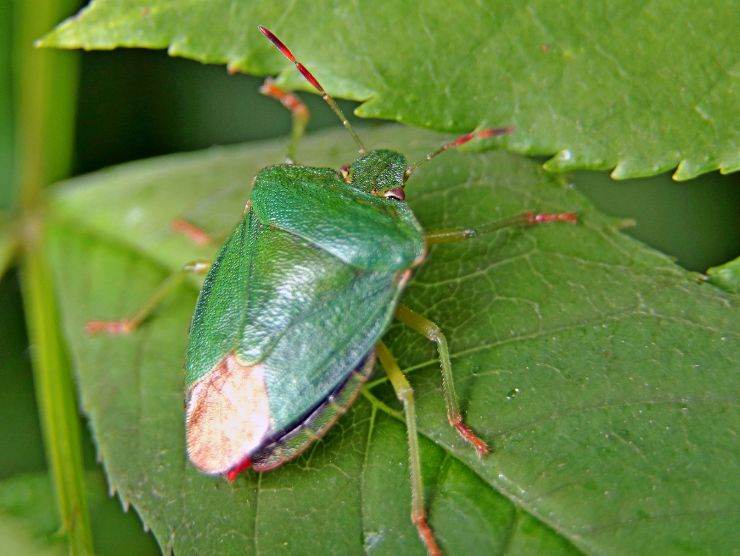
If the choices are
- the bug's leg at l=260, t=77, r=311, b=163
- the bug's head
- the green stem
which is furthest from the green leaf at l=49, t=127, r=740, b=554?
the bug's leg at l=260, t=77, r=311, b=163

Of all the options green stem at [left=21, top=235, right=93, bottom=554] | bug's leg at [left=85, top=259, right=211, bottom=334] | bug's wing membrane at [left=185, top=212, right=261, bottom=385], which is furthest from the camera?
bug's leg at [left=85, top=259, right=211, bottom=334]

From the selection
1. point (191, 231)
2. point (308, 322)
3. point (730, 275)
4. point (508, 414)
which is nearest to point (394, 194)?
point (308, 322)

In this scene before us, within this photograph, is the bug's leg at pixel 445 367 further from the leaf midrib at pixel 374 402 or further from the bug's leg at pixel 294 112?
the bug's leg at pixel 294 112

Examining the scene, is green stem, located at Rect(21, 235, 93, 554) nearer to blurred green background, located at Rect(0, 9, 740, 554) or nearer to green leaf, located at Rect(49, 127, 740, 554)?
green leaf, located at Rect(49, 127, 740, 554)

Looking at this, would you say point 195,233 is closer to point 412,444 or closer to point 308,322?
point 308,322

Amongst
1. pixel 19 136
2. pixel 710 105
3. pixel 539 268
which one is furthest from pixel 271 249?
pixel 19 136

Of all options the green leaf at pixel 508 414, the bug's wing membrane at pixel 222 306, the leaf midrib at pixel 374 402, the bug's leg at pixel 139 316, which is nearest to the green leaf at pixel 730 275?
the green leaf at pixel 508 414

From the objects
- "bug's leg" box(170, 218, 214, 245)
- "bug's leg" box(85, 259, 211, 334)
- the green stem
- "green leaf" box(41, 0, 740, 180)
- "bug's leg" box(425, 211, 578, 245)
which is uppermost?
"green leaf" box(41, 0, 740, 180)
